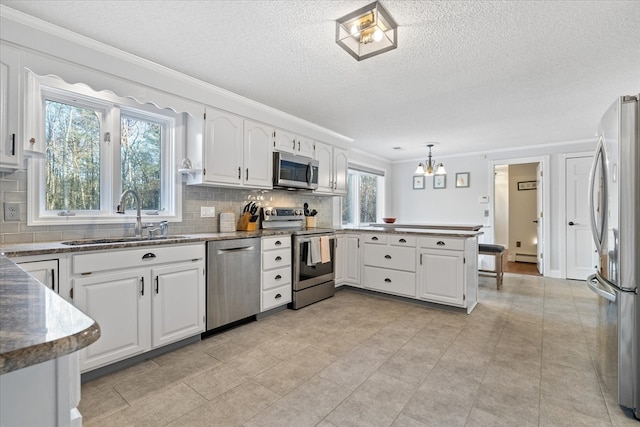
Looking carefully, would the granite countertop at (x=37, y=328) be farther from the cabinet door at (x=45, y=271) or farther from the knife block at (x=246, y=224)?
the knife block at (x=246, y=224)

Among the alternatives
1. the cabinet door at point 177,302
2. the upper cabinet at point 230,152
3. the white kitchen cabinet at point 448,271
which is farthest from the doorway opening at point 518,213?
the cabinet door at point 177,302

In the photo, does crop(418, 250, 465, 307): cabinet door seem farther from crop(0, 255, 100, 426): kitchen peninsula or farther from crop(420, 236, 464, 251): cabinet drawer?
crop(0, 255, 100, 426): kitchen peninsula

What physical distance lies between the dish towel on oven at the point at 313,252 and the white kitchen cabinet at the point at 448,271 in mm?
1189

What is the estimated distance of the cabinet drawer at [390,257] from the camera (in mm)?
3742

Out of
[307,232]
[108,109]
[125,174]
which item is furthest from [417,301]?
[108,109]

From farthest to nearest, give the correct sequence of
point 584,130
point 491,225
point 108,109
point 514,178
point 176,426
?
1. point 514,178
2. point 491,225
3. point 584,130
4. point 108,109
5. point 176,426

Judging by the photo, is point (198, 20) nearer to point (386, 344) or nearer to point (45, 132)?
point (45, 132)

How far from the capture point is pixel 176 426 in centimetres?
161

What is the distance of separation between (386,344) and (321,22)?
2.44 m

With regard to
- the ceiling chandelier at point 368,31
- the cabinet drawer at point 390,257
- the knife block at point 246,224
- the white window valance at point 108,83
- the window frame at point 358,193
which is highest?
the ceiling chandelier at point 368,31

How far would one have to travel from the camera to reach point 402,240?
149 inches

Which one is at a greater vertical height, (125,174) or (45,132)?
(45,132)

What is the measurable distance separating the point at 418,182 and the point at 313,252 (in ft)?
→ 12.9

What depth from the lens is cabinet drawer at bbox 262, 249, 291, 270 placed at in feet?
10.5
